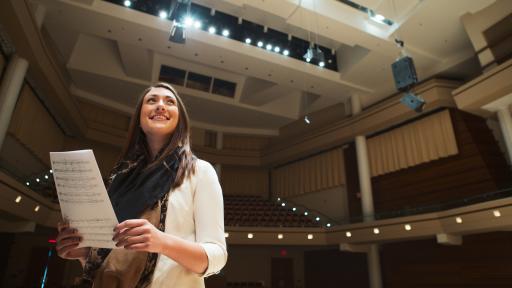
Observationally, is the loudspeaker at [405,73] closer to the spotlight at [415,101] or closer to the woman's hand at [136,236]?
the spotlight at [415,101]

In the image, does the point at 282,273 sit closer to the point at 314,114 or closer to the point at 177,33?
the point at 314,114

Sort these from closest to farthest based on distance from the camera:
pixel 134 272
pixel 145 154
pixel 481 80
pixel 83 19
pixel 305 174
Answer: pixel 134 272, pixel 145 154, pixel 481 80, pixel 83 19, pixel 305 174

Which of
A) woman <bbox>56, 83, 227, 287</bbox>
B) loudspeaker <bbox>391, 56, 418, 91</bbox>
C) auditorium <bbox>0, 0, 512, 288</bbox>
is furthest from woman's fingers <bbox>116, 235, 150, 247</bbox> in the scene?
loudspeaker <bbox>391, 56, 418, 91</bbox>

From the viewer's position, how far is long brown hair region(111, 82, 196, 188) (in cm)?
96

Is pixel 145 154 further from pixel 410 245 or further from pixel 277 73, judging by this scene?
pixel 410 245

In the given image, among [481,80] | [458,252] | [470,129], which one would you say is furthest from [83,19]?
[458,252]

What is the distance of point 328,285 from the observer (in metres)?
12.2

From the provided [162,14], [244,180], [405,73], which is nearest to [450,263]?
[405,73]

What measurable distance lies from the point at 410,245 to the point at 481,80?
4.98 m

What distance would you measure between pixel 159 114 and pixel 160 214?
34 cm

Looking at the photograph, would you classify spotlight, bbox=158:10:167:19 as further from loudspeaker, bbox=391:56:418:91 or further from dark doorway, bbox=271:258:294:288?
dark doorway, bbox=271:258:294:288

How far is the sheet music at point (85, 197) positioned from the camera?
75 cm

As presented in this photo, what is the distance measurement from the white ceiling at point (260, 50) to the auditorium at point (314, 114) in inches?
2.0

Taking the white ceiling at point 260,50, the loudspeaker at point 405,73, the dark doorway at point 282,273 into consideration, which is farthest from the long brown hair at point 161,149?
the dark doorway at point 282,273
